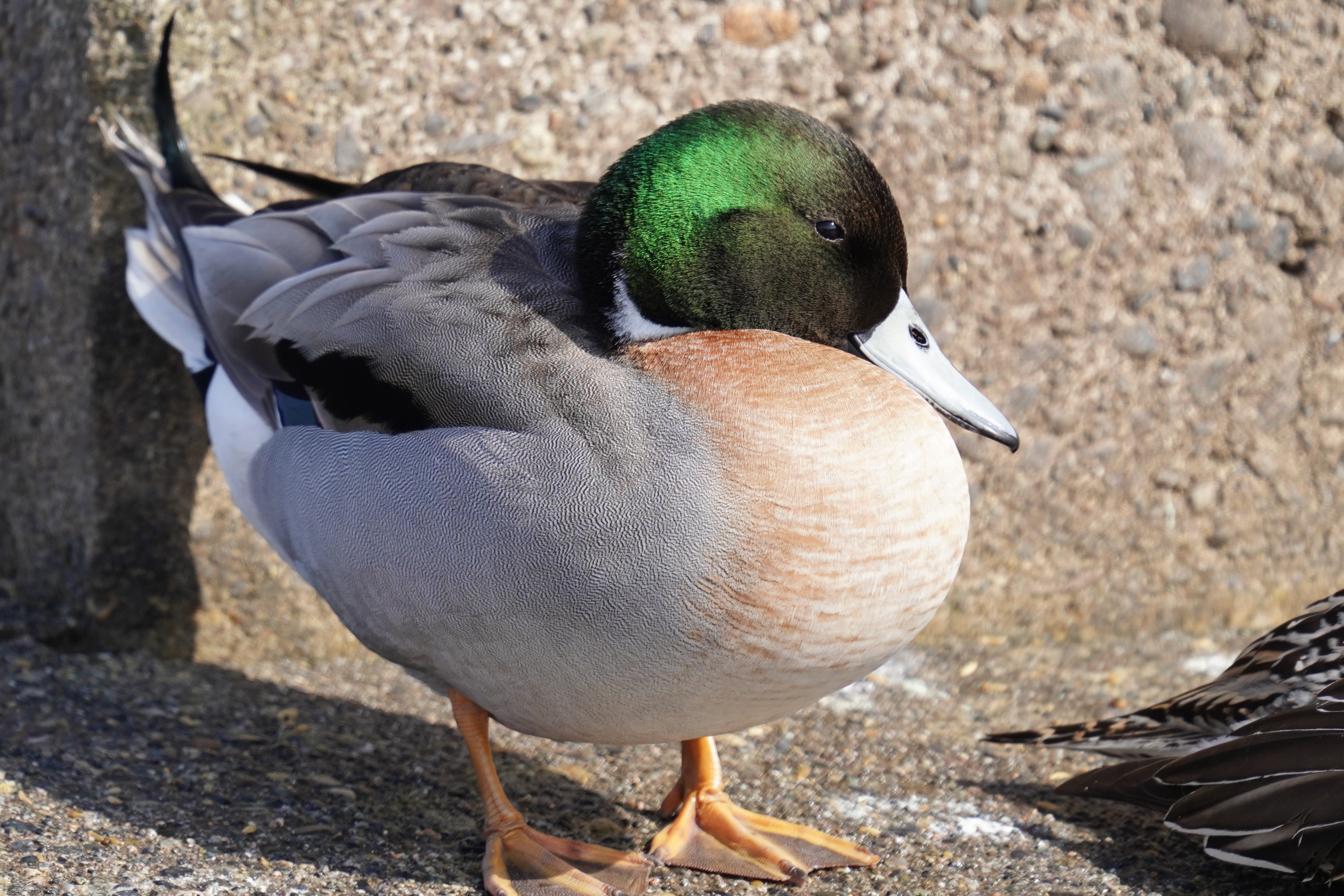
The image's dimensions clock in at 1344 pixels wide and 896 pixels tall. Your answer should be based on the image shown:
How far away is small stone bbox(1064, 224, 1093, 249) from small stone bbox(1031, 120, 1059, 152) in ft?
0.76

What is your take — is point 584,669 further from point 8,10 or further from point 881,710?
point 8,10

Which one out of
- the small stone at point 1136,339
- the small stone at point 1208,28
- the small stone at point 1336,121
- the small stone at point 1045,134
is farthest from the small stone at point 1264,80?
the small stone at point 1136,339

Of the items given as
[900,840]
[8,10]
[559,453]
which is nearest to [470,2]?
[8,10]

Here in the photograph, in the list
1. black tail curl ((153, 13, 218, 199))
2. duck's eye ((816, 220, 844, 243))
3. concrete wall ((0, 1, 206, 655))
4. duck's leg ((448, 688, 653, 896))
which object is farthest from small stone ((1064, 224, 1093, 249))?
concrete wall ((0, 1, 206, 655))

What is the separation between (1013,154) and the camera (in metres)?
3.69

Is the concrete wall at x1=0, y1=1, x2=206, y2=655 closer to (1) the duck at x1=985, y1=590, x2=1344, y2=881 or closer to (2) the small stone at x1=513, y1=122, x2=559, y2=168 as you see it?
(2) the small stone at x1=513, y1=122, x2=559, y2=168

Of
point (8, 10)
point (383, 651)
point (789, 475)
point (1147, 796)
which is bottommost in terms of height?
point (1147, 796)

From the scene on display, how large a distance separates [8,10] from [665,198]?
230cm

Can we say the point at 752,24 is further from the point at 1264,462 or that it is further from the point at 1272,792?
the point at 1272,792

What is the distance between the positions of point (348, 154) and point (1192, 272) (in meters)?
2.34

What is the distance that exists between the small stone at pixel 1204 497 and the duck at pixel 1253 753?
99cm

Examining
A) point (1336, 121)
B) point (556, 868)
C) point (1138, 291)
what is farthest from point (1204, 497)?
point (556, 868)

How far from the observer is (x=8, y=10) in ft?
11.7

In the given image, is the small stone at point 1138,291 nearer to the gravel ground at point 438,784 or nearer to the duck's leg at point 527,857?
the gravel ground at point 438,784
